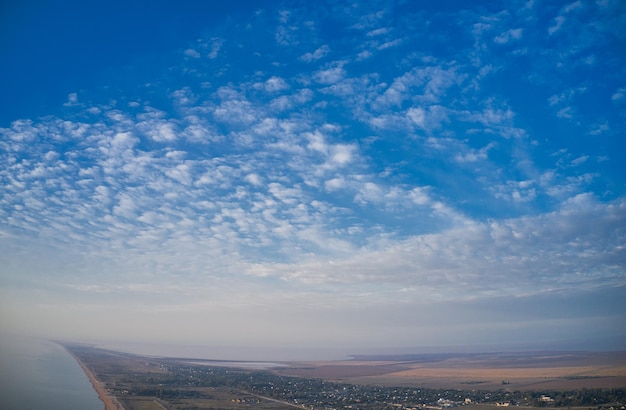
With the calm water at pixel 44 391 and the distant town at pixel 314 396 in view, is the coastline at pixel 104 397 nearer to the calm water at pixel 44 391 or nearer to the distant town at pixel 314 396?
the distant town at pixel 314 396

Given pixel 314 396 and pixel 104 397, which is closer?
pixel 104 397

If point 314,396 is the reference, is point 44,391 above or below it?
above

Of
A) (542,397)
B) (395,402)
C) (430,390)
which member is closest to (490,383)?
(430,390)

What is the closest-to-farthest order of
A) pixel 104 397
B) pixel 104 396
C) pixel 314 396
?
pixel 104 397 < pixel 104 396 < pixel 314 396

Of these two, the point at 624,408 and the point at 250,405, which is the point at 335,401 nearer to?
the point at 250,405

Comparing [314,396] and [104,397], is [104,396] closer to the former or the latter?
[104,397]

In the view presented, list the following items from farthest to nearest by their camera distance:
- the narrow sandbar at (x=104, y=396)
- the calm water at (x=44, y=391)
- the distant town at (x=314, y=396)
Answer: the narrow sandbar at (x=104, y=396) < the distant town at (x=314, y=396) < the calm water at (x=44, y=391)

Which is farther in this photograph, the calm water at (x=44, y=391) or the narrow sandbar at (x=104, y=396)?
the narrow sandbar at (x=104, y=396)

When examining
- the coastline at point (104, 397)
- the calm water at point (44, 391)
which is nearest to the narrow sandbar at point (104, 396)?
the coastline at point (104, 397)

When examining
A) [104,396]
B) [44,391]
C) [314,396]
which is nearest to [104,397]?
[104,396]

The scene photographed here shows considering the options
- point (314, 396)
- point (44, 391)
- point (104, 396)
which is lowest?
point (314, 396)

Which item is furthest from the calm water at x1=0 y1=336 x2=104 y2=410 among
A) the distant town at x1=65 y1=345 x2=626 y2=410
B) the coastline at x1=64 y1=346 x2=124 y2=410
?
the distant town at x1=65 y1=345 x2=626 y2=410
